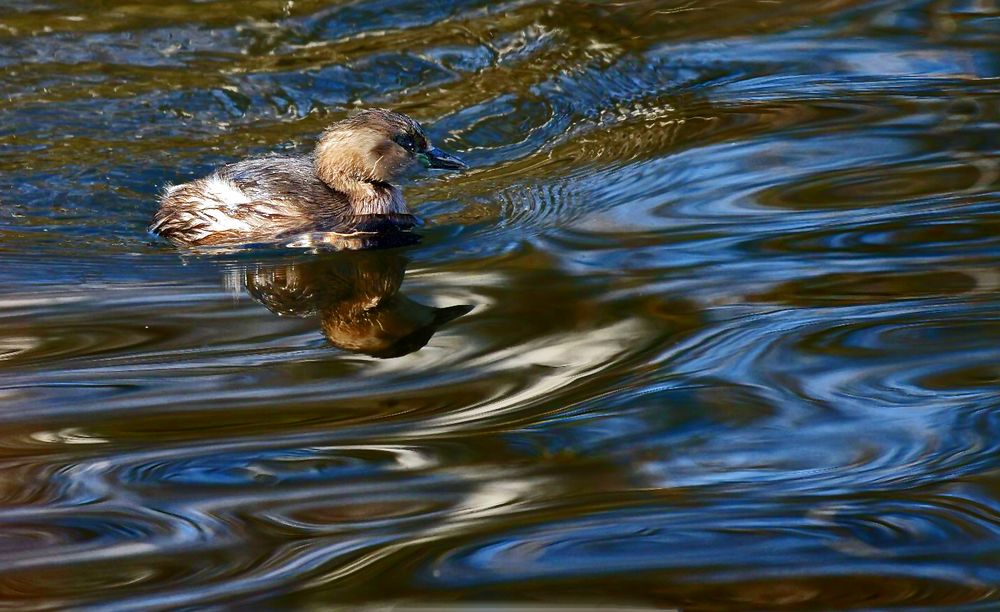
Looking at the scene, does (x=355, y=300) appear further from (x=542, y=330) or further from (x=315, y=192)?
(x=315, y=192)

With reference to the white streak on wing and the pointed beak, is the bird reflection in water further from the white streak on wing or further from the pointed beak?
the pointed beak

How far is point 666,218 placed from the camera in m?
6.80

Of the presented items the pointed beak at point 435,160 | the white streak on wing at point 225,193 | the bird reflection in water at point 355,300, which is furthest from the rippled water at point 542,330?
the white streak on wing at point 225,193

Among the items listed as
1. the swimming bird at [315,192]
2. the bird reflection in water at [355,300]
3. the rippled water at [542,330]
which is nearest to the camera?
the rippled water at [542,330]

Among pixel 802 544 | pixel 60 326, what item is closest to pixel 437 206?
pixel 60 326

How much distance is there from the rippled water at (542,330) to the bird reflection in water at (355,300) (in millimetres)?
26

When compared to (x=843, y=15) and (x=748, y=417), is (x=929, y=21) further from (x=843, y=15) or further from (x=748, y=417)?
(x=748, y=417)

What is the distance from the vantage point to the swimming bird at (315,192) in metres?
7.23

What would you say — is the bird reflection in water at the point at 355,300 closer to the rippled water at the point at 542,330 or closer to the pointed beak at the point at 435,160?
the rippled water at the point at 542,330

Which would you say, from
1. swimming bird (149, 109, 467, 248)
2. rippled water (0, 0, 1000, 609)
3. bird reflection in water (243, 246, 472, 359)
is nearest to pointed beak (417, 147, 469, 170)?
swimming bird (149, 109, 467, 248)

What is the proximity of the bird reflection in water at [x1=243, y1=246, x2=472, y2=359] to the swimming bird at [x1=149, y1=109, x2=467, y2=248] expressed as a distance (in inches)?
15.5

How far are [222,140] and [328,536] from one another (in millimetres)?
5512

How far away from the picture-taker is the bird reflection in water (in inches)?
214

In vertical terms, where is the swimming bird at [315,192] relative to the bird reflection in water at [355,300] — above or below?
above
